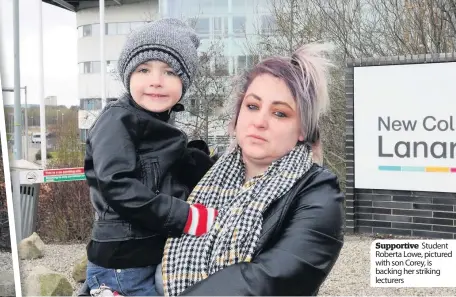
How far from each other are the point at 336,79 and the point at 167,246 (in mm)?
5631

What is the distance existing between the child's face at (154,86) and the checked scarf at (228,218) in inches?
8.1

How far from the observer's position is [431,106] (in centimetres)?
563

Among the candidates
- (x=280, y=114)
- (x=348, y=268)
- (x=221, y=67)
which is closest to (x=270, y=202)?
(x=280, y=114)

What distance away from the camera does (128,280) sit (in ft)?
4.72

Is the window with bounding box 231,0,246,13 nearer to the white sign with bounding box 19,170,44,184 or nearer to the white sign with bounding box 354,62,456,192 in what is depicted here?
the white sign with bounding box 354,62,456,192

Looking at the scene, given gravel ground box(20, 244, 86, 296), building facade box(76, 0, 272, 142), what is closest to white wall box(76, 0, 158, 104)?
building facade box(76, 0, 272, 142)

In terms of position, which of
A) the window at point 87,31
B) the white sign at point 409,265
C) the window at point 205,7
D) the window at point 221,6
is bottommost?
the white sign at point 409,265

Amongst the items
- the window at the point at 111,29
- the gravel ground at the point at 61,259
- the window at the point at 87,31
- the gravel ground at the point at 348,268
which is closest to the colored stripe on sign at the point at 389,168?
the gravel ground at the point at 348,268

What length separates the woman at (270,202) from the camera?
1191 millimetres

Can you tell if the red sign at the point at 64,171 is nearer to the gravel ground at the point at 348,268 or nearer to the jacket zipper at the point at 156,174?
the gravel ground at the point at 348,268

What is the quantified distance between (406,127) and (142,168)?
15.4ft

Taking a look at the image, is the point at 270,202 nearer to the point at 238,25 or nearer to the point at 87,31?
the point at 238,25

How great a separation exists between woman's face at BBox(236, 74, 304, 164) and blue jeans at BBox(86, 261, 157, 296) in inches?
14.7

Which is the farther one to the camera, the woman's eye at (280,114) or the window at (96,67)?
the window at (96,67)
